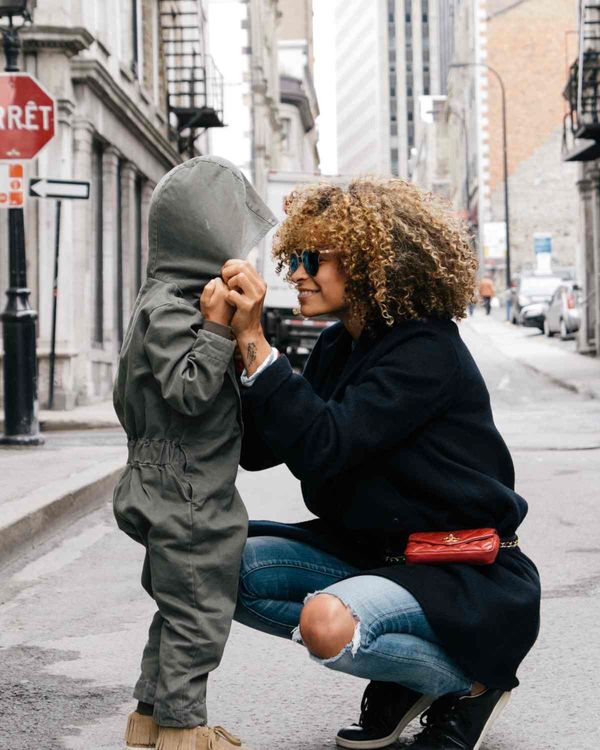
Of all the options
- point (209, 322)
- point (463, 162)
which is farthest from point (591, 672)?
point (463, 162)

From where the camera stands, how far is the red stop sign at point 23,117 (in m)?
11.4

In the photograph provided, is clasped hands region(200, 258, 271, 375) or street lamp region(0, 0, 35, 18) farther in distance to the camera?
street lamp region(0, 0, 35, 18)

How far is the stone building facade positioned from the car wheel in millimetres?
10912

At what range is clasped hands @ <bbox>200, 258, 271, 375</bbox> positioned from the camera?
3.07 m

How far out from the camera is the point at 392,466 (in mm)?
3369

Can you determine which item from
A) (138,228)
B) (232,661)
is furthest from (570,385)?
(232,661)

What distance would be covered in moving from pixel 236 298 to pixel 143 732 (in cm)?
105

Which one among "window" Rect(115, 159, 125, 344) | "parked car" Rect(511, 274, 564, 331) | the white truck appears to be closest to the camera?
"window" Rect(115, 159, 125, 344)

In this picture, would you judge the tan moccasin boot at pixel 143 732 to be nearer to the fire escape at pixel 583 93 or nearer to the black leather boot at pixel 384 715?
the black leather boot at pixel 384 715

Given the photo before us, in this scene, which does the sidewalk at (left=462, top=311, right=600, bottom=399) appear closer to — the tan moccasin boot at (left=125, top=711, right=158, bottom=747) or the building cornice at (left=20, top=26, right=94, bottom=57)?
the building cornice at (left=20, top=26, right=94, bottom=57)

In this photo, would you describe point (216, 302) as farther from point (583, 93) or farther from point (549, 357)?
point (549, 357)

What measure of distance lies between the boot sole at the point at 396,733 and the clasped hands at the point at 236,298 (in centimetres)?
115

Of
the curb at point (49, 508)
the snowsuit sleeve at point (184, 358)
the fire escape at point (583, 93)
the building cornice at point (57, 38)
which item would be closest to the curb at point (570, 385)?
the fire escape at point (583, 93)

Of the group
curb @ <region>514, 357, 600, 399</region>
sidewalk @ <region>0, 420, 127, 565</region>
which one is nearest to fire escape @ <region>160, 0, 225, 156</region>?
curb @ <region>514, 357, 600, 399</region>
